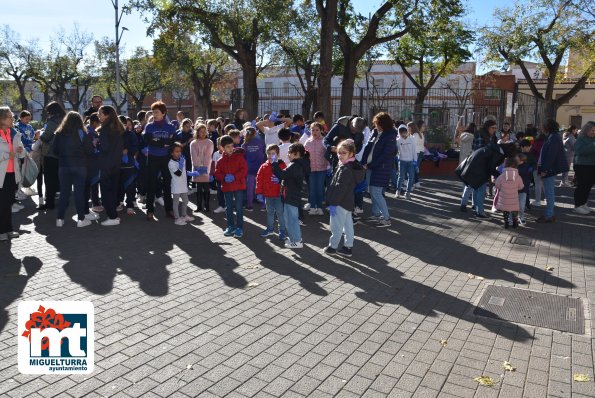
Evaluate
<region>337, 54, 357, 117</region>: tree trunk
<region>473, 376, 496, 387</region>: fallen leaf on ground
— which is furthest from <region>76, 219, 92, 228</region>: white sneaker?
<region>337, 54, 357, 117</region>: tree trunk

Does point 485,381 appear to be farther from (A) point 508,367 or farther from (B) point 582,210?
(B) point 582,210

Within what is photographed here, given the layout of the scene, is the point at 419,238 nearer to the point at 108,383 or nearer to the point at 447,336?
the point at 447,336

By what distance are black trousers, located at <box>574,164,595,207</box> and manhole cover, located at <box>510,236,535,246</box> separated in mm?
2877

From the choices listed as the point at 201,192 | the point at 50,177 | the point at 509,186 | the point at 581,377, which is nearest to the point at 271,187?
the point at 201,192

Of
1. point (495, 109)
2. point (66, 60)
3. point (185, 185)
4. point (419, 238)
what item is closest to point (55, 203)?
point (185, 185)

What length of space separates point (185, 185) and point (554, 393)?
681 centimetres

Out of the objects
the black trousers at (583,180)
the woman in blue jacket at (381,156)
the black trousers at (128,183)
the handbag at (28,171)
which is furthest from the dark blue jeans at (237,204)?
the black trousers at (583,180)

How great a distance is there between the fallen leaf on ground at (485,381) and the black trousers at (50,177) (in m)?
8.90

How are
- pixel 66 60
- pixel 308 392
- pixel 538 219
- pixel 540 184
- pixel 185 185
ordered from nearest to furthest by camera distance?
pixel 308 392
pixel 185 185
pixel 538 219
pixel 540 184
pixel 66 60

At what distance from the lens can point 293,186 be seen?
7305 mm

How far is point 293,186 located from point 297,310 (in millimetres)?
2581

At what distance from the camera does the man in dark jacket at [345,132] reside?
946 cm

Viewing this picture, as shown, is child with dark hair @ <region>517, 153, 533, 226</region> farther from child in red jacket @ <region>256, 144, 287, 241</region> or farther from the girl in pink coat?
child in red jacket @ <region>256, 144, 287, 241</region>

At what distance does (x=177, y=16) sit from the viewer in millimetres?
19672
